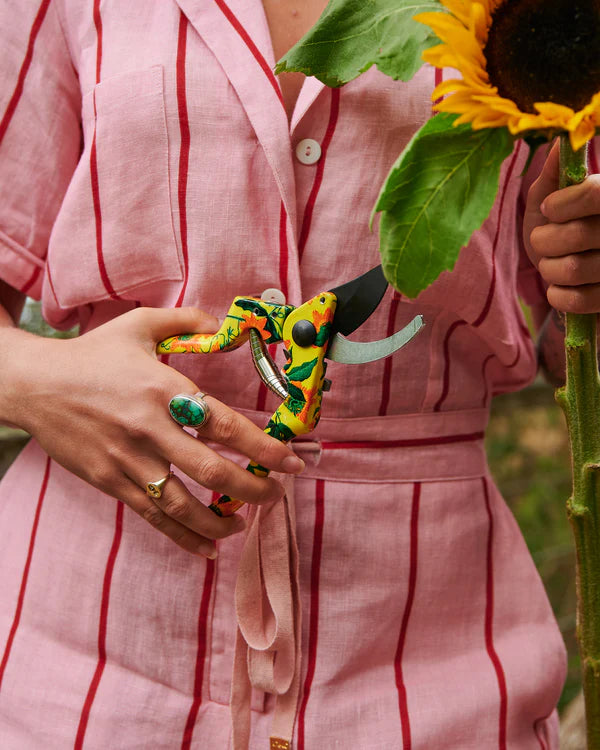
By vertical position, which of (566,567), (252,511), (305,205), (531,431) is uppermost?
(305,205)

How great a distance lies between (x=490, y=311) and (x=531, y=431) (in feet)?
4.01

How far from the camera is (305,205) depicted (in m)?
0.60

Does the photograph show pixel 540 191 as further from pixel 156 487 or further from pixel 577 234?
pixel 156 487

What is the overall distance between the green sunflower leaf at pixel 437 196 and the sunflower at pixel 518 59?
22mm

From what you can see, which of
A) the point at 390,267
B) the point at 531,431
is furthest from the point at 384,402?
the point at 531,431

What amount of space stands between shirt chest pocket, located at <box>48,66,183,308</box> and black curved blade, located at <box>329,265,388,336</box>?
18cm

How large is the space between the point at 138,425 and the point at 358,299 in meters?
0.18

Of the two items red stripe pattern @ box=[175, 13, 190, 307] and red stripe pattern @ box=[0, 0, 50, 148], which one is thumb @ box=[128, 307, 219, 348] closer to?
red stripe pattern @ box=[175, 13, 190, 307]

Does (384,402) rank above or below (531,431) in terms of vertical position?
above

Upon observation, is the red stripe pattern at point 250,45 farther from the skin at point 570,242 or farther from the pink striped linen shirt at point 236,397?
the skin at point 570,242

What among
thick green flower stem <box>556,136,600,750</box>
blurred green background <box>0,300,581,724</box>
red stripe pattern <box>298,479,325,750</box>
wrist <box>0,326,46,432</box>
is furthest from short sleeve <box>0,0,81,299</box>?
blurred green background <box>0,300,581,724</box>

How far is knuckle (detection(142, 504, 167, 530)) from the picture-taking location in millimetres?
547

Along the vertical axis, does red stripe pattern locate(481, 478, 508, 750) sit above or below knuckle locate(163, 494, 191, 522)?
below

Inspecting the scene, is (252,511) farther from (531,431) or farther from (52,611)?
(531,431)
